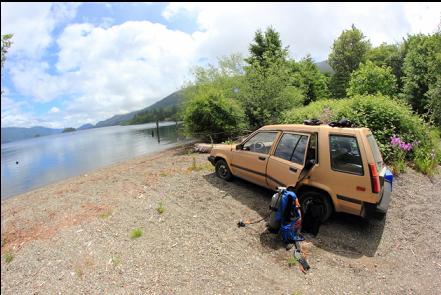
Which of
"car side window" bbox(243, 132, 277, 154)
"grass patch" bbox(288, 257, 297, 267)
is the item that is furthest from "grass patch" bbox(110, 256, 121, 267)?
"car side window" bbox(243, 132, 277, 154)

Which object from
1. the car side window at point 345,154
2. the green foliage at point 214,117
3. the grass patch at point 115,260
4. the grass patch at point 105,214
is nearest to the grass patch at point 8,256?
the grass patch at point 105,214

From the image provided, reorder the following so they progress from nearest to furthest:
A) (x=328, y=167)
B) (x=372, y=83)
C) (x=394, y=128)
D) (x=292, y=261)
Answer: (x=292, y=261) → (x=328, y=167) → (x=394, y=128) → (x=372, y=83)

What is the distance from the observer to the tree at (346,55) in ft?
113

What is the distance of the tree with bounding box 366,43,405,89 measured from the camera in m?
28.9

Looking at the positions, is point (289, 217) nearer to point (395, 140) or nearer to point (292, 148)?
point (292, 148)

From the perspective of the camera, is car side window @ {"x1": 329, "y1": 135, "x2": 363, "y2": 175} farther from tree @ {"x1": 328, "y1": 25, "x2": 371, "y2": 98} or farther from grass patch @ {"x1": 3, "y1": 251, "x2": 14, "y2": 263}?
tree @ {"x1": 328, "y1": 25, "x2": 371, "y2": 98}

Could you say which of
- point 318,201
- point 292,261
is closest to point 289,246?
point 292,261

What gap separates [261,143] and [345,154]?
2101mm

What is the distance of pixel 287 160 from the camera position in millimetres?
5375

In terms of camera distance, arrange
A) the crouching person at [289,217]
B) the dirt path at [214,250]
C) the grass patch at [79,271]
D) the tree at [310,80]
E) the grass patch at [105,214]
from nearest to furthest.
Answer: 1. the dirt path at [214,250]
2. the grass patch at [79,271]
3. the crouching person at [289,217]
4. the grass patch at [105,214]
5. the tree at [310,80]

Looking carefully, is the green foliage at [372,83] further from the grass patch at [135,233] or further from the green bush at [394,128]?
the grass patch at [135,233]

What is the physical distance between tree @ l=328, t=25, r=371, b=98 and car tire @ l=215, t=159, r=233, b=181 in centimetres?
3221

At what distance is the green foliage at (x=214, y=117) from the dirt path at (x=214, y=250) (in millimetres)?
8696

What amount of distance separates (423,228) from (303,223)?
233cm
